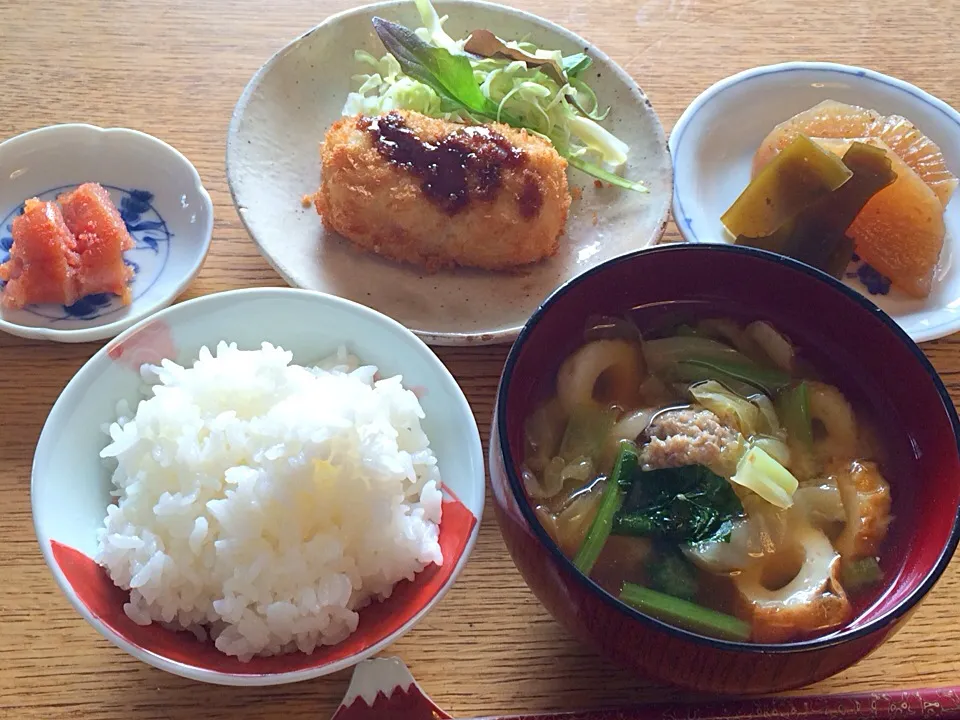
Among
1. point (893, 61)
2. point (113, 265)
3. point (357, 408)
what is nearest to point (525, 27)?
point (893, 61)

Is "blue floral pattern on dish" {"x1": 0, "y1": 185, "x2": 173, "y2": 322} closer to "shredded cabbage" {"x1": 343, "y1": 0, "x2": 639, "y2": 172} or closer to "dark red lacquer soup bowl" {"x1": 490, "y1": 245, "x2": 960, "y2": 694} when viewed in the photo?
→ "shredded cabbage" {"x1": 343, "y1": 0, "x2": 639, "y2": 172}

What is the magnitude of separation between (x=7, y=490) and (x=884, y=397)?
4.70 feet

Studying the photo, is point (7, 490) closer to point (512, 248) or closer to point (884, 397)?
point (512, 248)

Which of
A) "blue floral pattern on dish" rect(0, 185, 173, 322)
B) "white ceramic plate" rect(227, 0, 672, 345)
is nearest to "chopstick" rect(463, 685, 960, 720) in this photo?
"white ceramic plate" rect(227, 0, 672, 345)

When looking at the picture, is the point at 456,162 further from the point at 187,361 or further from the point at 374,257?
the point at 187,361

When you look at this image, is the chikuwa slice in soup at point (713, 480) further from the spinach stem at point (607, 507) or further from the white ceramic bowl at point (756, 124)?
the white ceramic bowl at point (756, 124)

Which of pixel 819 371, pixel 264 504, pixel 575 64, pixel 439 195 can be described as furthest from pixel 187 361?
pixel 575 64

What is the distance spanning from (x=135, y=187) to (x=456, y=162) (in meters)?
0.75

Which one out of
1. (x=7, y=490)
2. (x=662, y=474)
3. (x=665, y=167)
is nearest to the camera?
(x=662, y=474)

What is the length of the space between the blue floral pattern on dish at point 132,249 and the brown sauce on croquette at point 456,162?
521mm

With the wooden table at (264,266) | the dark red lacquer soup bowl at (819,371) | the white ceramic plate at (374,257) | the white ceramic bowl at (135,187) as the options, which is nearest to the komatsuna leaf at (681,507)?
the dark red lacquer soup bowl at (819,371)

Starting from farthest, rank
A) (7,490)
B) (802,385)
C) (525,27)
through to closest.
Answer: (525,27)
(7,490)
(802,385)

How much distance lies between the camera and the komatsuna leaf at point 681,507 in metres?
1.14

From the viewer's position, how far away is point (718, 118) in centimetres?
204
